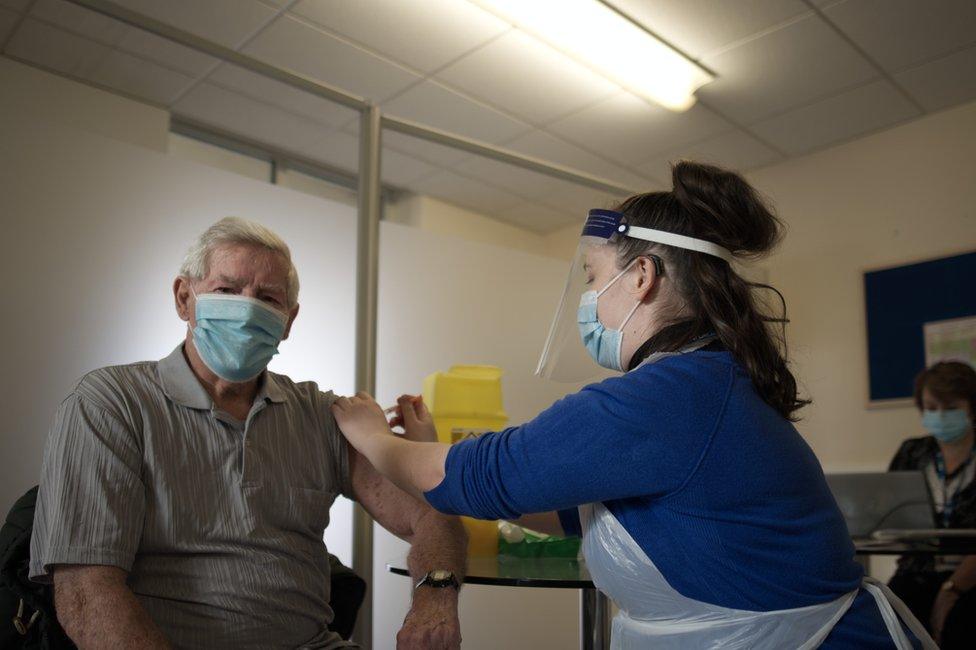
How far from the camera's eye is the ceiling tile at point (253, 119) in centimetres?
420

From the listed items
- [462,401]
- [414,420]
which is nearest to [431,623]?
[414,420]

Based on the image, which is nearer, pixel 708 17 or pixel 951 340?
pixel 708 17

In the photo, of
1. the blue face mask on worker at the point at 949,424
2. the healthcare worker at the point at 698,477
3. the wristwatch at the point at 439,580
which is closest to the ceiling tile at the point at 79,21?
the wristwatch at the point at 439,580

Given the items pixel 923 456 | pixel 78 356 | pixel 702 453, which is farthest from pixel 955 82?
pixel 78 356

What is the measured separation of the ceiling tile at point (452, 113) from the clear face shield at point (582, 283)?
9.23ft

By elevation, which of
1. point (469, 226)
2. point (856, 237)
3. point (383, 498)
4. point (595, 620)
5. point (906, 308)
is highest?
point (469, 226)

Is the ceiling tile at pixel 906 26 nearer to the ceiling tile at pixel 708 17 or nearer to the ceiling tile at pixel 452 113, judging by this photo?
the ceiling tile at pixel 708 17

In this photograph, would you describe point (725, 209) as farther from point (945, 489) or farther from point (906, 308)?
point (906, 308)

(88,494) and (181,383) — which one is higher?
(181,383)

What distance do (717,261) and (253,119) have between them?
374 centimetres

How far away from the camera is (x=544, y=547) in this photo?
1833 millimetres

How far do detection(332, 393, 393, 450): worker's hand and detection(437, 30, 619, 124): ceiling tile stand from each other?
247 cm

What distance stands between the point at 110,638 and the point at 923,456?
10.3 ft

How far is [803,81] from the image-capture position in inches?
157
